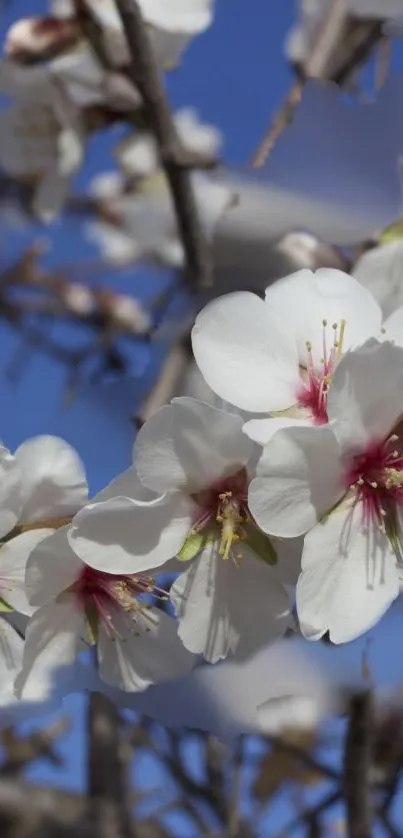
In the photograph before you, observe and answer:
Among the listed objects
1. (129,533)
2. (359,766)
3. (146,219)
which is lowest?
(359,766)

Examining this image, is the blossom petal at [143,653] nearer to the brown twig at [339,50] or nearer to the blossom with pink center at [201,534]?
the blossom with pink center at [201,534]

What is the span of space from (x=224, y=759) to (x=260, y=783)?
2.9 inches

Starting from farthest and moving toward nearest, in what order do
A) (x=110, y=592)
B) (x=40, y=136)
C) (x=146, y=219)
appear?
1. (x=146, y=219)
2. (x=40, y=136)
3. (x=110, y=592)

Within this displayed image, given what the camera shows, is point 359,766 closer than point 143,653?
No

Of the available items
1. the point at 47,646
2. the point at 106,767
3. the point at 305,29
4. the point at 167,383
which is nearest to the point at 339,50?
the point at 305,29

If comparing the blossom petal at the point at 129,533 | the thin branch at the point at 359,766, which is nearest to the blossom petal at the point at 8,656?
the blossom petal at the point at 129,533

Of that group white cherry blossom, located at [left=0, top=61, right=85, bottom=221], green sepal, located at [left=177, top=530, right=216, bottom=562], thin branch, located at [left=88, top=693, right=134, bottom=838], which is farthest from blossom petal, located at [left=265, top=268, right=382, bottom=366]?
thin branch, located at [left=88, top=693, right=134, bottom=838]

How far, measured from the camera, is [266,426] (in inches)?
18.4

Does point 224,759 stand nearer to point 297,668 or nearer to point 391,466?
point 297,668

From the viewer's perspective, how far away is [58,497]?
1.76 feet

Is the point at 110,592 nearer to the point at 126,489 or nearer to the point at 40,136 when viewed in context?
the point at 126,489

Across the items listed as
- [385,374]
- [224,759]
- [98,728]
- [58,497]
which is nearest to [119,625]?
[58,497]

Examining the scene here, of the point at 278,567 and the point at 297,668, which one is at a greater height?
the point at 278,567

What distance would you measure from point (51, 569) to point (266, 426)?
145 mm
